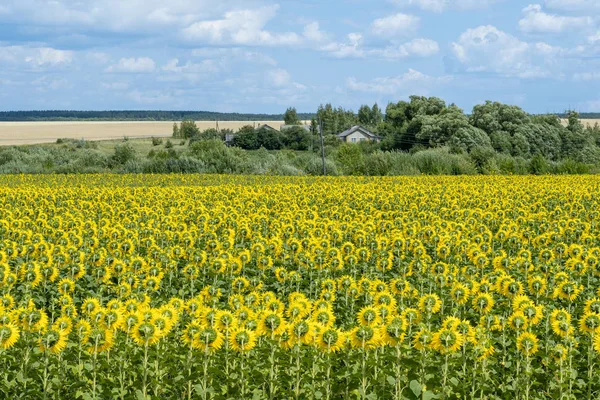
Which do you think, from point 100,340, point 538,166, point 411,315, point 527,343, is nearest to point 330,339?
point 411,315

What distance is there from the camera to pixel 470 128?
7256 cm

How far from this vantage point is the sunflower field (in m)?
6.58

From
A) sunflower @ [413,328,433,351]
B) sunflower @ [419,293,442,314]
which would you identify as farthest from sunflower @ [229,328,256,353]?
sunflower @ [419,293,442,314]

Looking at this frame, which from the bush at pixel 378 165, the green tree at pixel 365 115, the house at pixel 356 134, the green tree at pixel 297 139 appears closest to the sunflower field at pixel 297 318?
the bush at pixel 378 165

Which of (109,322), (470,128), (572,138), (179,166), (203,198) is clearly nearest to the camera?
(109,322)

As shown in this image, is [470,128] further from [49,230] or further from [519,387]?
[519,387]

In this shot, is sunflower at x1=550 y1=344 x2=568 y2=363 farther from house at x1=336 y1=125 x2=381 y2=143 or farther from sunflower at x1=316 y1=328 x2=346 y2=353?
house at x1=336 y1=125 x2=381 y2=143

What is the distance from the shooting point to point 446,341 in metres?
6.39

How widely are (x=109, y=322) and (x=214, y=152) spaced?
154 ft

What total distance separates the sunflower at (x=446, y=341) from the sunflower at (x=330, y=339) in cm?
77

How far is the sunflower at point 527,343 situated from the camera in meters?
7.04

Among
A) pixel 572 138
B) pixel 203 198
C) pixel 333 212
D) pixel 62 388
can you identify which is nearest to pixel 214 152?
pixel 203 198

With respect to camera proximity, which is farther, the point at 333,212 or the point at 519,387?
the point at 333,212

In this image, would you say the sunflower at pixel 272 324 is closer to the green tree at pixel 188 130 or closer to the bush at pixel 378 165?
the bush at pixel 378 165
